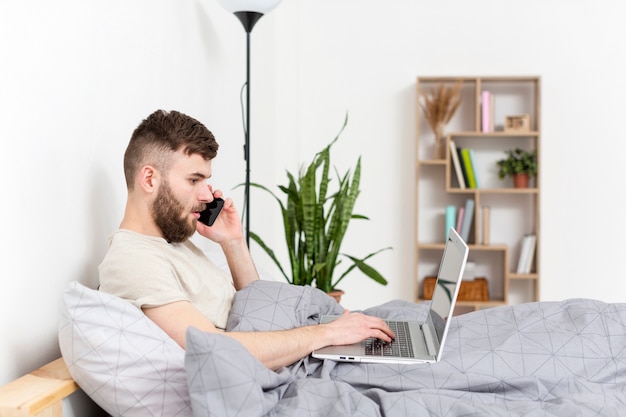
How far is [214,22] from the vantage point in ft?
11.0

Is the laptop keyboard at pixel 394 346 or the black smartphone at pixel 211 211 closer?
the laptop keyboard at pixel 394 346

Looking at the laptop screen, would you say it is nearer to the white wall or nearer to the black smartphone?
the black smartphone

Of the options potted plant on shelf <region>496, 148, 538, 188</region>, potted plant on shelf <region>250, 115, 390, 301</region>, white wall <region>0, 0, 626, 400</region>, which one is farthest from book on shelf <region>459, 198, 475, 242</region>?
potted plant on shelf <region>250, 115, 390, 301</region>

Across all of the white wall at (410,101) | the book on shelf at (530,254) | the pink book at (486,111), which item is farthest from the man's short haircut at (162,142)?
the book on shelf at (530,254)

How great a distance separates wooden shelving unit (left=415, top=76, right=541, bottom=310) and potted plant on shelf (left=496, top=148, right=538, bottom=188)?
0.08m

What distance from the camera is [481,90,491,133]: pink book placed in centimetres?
445

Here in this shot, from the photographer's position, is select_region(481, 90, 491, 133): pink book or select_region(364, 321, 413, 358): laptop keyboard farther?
select_region(481, 90, 491, 133): pink book

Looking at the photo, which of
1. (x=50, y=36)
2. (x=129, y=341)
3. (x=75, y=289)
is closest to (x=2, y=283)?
(x=75, y=289)

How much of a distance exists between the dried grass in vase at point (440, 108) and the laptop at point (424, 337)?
2487mm

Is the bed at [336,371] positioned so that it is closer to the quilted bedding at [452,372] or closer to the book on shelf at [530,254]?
the quilted bedding at [452,372]

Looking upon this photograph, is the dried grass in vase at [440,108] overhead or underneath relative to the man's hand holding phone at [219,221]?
overhead

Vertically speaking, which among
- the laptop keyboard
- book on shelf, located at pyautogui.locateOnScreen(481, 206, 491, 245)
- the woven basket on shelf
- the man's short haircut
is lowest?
the woven basket on shelf

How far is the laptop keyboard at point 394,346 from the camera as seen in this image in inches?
70.0

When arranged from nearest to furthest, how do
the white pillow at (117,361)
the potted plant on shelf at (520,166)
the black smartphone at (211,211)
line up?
the white pillow at (117,361) → the black smartphone at (211,211) → the potted plant on shelf at (520,166)
